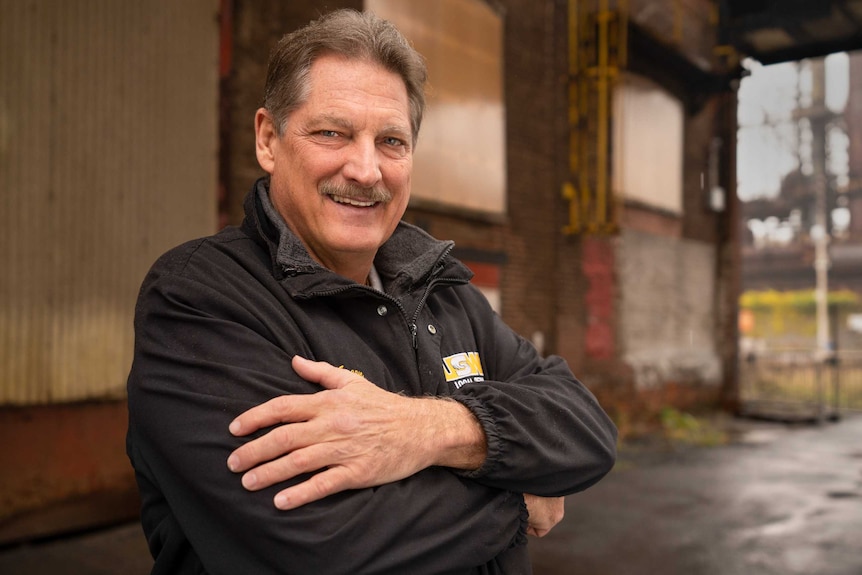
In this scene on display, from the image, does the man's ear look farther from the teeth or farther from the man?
the teeth

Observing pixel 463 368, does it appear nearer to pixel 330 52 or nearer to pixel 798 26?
pixel 330 52

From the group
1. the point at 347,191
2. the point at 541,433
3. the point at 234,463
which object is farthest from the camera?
the point at 347,191

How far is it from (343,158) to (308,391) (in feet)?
1.84

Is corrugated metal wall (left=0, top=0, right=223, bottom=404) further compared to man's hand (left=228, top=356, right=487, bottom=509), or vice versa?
corrugated metal wall (left=0, top=0, right=223, bottom=404)

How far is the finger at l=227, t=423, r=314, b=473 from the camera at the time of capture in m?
1.29

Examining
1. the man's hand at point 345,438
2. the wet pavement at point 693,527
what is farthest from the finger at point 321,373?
the wet pavement at point 693,527

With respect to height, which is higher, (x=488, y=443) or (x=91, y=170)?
(x=91, y=170)

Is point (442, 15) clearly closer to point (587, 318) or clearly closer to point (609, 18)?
point (609, 18)

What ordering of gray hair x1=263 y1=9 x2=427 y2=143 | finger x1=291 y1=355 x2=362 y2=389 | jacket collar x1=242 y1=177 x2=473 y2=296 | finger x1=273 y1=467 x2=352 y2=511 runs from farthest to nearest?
1. gray hair x1=263 y1=9 x2=427 y2=143
2. jacket collar x1=242 y1=177 x2=473 y2=296
3. finger x1=291 y1=355 x2=362 y2=389
4. finger x1=273 y1=467 x2=352 y2=511

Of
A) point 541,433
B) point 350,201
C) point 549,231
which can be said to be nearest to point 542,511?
point 541,433

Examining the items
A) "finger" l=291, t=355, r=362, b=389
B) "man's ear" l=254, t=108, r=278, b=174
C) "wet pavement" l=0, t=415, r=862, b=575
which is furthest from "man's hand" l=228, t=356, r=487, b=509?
"wet pavement" l=0, t=415, r=862, b=575

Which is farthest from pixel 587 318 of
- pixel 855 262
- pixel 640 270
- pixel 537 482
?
pixel 855 262

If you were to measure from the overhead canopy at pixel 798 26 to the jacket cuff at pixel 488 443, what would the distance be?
22.9 feet

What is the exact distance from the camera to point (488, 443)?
A: 1.51m
